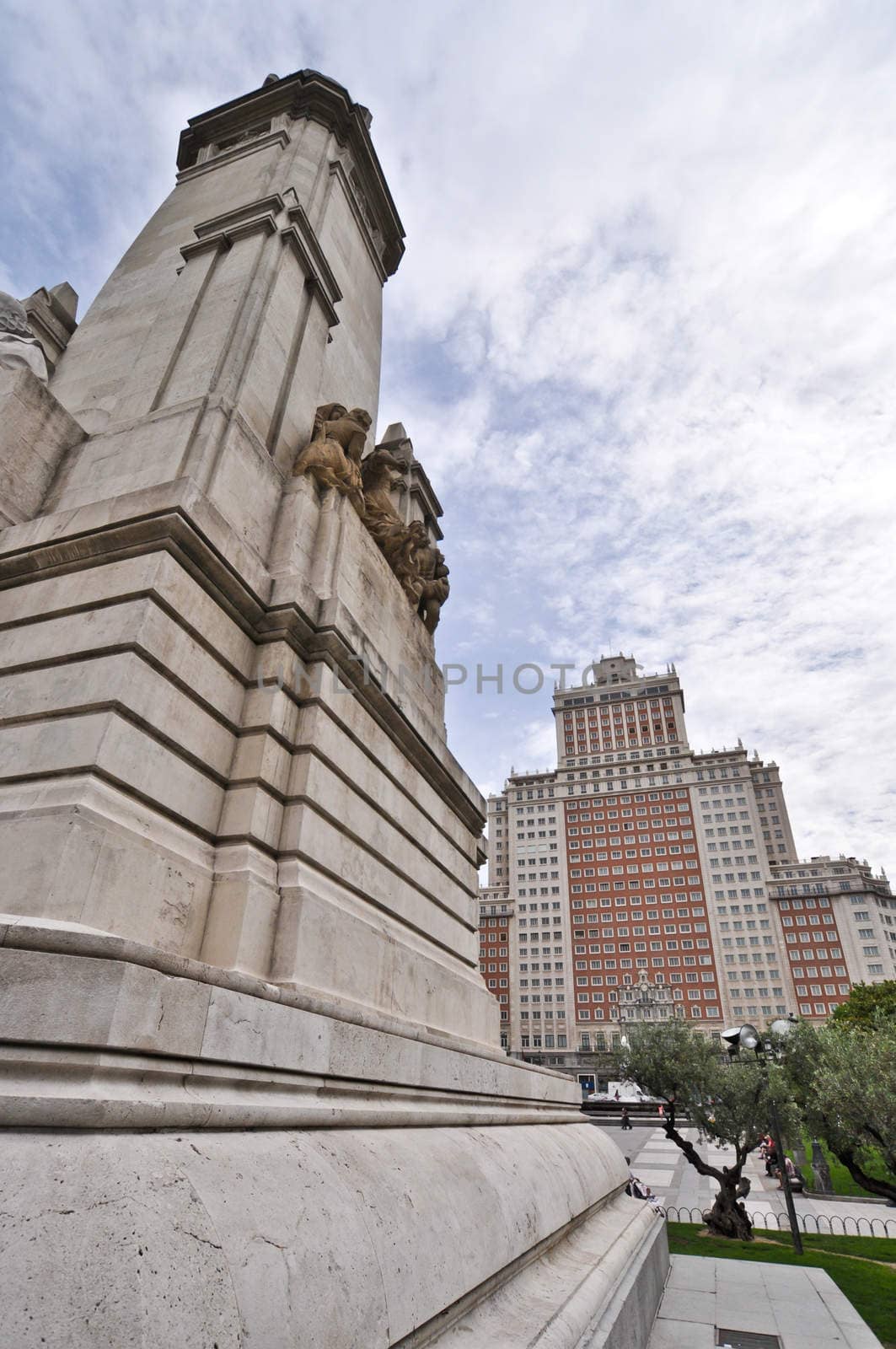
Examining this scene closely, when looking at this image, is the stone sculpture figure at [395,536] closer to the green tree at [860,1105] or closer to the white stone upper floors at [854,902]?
the green tree at [860,1105]

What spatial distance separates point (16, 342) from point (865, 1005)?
63.2m

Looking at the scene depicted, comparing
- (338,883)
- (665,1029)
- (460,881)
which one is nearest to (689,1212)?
(665,1029)

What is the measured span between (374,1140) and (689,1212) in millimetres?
22060

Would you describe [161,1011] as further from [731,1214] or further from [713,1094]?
[713,1094]

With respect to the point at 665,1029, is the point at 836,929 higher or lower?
higher

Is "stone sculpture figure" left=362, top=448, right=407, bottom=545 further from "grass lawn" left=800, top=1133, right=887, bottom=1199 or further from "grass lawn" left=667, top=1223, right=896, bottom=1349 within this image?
"grass lawn" left=800, top=1133, right=887, bottom=1199

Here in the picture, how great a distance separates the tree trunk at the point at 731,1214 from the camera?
18.3 meters

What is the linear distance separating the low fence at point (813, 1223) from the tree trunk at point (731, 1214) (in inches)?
43.2

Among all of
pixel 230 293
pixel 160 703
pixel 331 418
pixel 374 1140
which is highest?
pixel 230 293

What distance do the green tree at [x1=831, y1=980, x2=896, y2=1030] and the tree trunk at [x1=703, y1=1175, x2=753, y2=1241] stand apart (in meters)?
34.4

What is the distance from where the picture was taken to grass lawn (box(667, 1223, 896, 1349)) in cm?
1159

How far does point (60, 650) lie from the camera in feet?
16.9

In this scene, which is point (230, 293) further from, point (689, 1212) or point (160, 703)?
point (689, 1212)

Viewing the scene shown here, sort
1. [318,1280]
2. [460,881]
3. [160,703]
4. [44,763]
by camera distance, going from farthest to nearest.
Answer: [460,881]
[160,703]
[44,763]
[318,1280]
